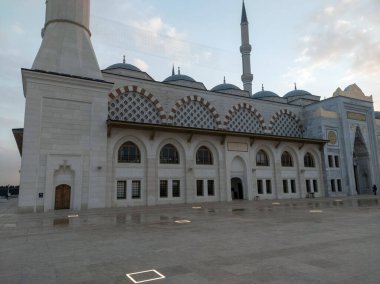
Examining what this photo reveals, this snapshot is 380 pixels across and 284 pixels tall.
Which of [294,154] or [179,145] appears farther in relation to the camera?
[294,154]

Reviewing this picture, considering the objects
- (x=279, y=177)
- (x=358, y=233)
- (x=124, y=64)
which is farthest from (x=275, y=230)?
(x=124, y=64)

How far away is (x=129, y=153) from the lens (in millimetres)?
19906

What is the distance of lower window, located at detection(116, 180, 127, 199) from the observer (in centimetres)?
1905

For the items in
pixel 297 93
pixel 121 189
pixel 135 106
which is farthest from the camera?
pixel 297 93

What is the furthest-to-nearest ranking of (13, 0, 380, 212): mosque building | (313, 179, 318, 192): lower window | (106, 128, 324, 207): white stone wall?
(313, 179, 318, 192): lower window, (106, 128, 324, 207): white stone wall, (13, 0, 380, 212): mosque building

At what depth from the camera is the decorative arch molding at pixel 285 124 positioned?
95.8 feet

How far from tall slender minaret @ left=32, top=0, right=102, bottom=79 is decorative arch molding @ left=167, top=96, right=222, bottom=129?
23.4 ft

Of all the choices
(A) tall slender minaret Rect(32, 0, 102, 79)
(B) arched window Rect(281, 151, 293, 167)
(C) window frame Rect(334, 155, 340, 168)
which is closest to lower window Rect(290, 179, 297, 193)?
(B) arched window Rect(281, 151, 293, 167)

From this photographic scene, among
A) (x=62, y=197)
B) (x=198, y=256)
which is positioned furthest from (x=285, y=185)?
(x=198, y=256)

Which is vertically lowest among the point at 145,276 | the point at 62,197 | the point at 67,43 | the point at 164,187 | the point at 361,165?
the point at 145,276

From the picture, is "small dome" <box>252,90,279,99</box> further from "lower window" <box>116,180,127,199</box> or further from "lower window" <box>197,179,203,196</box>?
"lower window" <box>116,180,127,199</box>

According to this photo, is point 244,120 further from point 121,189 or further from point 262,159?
point 121,189

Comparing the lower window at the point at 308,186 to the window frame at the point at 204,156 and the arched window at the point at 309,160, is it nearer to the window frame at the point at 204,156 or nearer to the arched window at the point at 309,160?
the arched window at the point at 309,160

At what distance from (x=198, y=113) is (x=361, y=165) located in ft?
74.8
